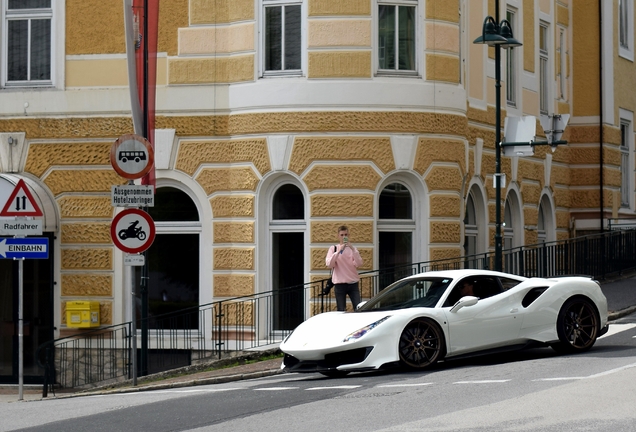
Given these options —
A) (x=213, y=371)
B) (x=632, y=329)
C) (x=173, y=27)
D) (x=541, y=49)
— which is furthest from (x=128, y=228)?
(x=541, y=49)

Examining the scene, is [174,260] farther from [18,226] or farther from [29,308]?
[18,226]

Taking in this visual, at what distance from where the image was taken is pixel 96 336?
2320 cm

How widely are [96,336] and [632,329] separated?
31.0 feet

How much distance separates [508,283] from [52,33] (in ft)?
35.3

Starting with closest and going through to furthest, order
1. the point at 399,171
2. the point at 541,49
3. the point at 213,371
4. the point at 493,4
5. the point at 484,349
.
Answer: the point at 484,349 < the point at 213,371 < the point at 399,171 < the point at 493,4 < the point at 541,49

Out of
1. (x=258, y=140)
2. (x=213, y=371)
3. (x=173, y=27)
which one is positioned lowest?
(x=213, y=371)

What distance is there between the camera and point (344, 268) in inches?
830

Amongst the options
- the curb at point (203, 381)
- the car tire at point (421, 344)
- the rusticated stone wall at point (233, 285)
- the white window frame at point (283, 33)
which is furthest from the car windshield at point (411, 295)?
the white window frame at point (283, 33)

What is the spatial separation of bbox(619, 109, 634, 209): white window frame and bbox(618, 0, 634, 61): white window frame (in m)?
1.71

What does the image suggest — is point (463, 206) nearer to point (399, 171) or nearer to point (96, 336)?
point (399, 171)

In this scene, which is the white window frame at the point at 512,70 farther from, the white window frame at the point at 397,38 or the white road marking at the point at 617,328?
the white road marking at the point at 617,328

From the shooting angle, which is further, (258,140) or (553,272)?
(553,272)

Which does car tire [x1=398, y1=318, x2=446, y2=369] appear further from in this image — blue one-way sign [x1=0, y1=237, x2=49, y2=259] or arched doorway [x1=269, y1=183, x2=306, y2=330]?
blue one-way sign [x1=0, y1=237, x2=49, y2=259]

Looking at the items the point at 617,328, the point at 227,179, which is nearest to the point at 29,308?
the point at 227,179
